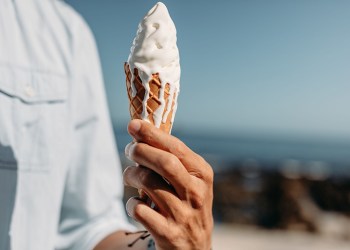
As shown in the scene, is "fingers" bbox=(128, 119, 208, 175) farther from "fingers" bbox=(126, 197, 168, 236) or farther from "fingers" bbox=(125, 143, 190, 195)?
"fingers" bbox=(126, 197, 168, 236)

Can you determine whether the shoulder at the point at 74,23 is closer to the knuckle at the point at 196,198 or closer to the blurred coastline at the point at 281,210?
the knuckle at the point at 196,198

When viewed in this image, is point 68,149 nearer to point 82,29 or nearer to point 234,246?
point 82,29

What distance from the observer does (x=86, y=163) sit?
2178 millimetres

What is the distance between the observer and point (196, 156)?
1385 mm

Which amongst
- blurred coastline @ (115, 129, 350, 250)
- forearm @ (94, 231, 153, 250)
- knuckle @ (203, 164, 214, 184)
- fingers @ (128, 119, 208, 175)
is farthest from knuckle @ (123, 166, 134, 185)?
blurred coastline @ (115, 129, 350, 250)

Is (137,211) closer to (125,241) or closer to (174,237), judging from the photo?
(174,237)

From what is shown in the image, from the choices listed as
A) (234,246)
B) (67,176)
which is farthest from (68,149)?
(234,246)

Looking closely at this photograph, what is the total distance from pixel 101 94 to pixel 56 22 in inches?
14.8

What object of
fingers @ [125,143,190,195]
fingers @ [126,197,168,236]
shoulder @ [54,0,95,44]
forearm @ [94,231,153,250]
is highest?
shoulder @ [54,0,95,44]

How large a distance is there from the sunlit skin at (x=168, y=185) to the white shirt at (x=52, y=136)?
61 centimetres

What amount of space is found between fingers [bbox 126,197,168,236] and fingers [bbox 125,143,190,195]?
105 millimetres

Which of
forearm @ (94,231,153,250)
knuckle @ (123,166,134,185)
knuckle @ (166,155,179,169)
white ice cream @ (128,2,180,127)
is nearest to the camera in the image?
knuckle @ (166,155,179,169)

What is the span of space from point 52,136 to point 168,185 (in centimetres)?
79

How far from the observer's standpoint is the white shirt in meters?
1.85
